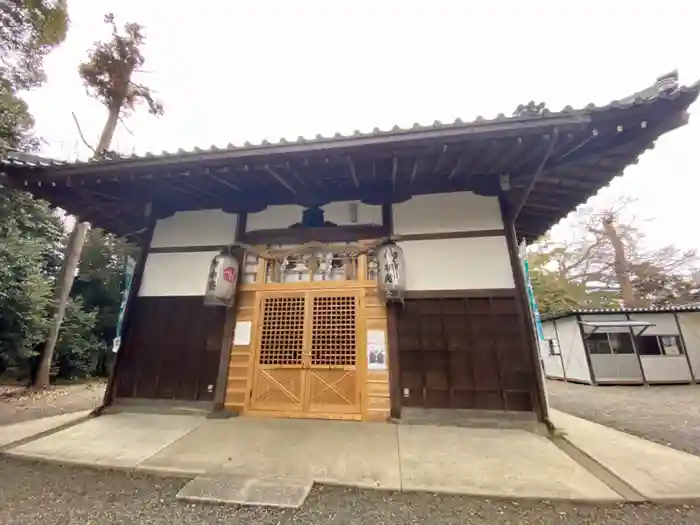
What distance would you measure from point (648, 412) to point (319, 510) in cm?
750

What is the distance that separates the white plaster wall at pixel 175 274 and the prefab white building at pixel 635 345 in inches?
507

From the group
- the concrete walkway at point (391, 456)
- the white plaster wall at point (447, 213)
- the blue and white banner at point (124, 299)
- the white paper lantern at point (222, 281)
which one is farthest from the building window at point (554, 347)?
the blue and white banner at point (124, 299)

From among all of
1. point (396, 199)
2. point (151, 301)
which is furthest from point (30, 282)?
point (396, 199)

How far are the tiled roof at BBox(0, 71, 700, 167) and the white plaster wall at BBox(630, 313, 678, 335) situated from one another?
40.6ft

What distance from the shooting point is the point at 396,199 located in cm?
532

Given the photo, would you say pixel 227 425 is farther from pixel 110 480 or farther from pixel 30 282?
pixel 30 282

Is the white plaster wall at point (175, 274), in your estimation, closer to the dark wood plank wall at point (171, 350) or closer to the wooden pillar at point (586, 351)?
the dark wood plank wall at point (171, 350)

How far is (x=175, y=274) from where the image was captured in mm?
5578

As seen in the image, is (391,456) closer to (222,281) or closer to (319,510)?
(319,510)

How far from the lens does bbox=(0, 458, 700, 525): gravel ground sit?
7.52ft

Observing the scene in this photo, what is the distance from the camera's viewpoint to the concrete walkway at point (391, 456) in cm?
274

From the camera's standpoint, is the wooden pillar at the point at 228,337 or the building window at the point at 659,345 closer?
the wooden pillar at the point at 228,337

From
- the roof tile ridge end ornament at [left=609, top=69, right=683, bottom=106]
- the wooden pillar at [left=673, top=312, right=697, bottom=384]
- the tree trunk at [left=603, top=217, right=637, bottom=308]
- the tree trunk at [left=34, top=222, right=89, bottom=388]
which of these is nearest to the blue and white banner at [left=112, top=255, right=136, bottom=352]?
the tree trunk at [left=34, top=222, right=89, bottom=388]

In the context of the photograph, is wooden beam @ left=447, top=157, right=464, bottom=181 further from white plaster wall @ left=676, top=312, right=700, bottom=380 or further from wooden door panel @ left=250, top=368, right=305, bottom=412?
white plaster wall @ left=676, top=312, right=700, bottom=380
